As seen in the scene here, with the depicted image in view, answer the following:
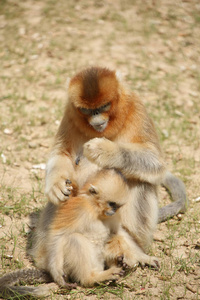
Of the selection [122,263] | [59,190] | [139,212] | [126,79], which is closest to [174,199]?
[139,212]

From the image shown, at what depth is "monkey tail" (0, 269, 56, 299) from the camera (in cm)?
409

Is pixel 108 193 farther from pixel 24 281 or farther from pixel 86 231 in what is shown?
pixel 24 281

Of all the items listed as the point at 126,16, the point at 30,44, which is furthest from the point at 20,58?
the point at 126,16

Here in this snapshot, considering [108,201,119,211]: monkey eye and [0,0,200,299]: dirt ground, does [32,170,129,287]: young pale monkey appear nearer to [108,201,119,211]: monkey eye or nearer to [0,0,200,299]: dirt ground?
[108,201,119,211]: monkey eye

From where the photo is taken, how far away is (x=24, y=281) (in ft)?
14.3

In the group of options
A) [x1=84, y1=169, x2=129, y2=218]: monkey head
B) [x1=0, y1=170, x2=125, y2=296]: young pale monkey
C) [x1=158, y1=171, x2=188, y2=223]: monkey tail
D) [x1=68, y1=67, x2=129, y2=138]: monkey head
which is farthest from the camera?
[x1=158, y1=171, x2=188, y2=223]: monkey tail

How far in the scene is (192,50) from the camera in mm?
9922

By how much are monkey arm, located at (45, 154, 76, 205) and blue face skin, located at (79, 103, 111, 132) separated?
2.14ft

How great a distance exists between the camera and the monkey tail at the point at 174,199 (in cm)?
557

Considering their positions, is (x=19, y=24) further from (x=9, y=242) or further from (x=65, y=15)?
(x=9, y=242)

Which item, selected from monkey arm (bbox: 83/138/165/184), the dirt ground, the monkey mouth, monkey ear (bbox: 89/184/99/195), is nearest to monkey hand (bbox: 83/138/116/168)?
monkey arm (bbox: 83/138/165/184)

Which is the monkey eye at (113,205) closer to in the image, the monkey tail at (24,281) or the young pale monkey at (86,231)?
the young pale monkey at (86,231)

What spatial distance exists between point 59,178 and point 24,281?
3.83ft

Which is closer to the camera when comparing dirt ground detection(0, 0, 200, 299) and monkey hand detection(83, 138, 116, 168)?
monkey hand detection(83, 138, 116, 168)
